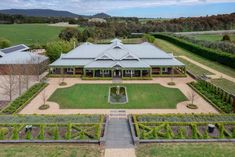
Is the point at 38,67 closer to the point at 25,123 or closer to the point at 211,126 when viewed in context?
the point at 25,123

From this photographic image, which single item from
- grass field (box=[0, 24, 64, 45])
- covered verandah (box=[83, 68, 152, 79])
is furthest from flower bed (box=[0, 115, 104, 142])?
grass field (box=[0, 24, 64, 45])

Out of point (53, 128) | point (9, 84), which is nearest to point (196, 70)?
point (9, 84)

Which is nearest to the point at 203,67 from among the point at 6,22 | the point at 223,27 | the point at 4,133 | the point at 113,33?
the point at 4,133

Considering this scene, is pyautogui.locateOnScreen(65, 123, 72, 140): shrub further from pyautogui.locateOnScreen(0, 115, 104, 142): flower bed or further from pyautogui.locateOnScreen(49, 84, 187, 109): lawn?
pyautogui.locateOnScreen(49, 84, 187, 109): lawn

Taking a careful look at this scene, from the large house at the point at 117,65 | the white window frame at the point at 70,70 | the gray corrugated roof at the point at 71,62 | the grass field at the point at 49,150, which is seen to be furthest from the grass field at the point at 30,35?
the grass field at the point at 49,150

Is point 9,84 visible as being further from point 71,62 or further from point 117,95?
point 117,95

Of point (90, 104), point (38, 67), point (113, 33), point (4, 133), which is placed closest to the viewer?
point (4, 133)

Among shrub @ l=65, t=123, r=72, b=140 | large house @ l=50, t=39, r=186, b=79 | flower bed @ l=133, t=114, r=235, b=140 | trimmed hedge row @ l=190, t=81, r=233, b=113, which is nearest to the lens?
shrub @ l=65, t=123, r=72, b=140
